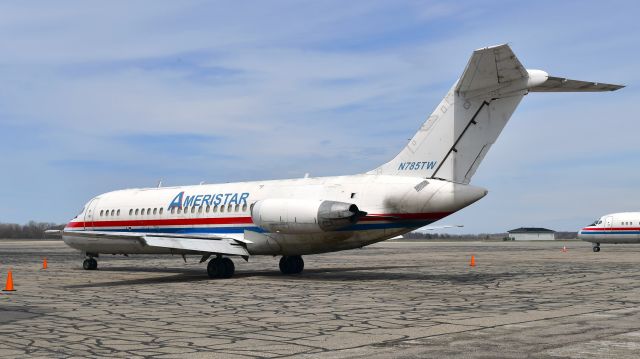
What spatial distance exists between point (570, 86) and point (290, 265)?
10640mm

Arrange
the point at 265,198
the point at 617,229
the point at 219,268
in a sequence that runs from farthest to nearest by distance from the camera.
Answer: the point at 617,229, the point at 265,198, the point at 219,268

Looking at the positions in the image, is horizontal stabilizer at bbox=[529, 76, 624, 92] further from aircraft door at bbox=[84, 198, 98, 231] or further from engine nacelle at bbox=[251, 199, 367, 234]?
aircraft door at bbox=[84, 198, 98, 231]

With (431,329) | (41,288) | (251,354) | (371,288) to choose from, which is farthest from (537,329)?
(41,288)

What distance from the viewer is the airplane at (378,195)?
17891 mm

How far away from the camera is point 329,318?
1158 centimetres

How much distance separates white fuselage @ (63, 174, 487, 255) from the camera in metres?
18.5

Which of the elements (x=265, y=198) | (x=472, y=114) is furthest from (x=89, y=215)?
(x=472, y=114)

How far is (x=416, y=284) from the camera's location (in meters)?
18.3

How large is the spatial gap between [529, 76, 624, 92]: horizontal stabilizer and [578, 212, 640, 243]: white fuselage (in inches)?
1364

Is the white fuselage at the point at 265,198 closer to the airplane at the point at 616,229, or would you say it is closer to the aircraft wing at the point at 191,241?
the aircraft wing at the point at 191,241

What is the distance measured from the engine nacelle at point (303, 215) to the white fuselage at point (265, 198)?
1.34 feet

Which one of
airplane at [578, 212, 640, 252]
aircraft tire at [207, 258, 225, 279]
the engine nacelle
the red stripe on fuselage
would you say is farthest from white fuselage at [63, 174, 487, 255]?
airplane at [578, 212, 640, 252]

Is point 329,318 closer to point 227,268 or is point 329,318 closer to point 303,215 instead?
point 303,215

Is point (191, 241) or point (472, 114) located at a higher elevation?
point (472, 114)
